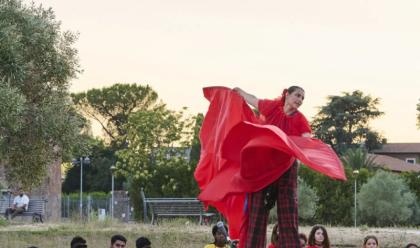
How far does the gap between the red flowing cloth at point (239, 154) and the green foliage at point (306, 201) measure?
69.9ft

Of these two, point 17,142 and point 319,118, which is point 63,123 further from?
point 319,118

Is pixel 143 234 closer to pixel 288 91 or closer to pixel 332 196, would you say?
pixel 288 91

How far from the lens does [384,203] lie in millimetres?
30594

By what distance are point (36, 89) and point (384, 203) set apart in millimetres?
15776

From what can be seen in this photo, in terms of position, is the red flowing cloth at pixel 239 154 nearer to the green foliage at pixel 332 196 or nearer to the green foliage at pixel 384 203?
the green foliage at pixel 384 203

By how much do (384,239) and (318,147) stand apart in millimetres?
10859

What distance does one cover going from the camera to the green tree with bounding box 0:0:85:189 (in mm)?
17203

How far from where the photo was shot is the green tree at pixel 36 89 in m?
17.2

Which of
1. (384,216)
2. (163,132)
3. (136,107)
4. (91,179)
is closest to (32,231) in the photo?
(384,216)

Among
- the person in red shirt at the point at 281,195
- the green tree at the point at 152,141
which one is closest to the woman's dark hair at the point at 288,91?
the person in red shirt at the point at 281,195

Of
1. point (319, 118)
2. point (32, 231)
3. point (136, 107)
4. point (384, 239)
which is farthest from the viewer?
point (136, 107)

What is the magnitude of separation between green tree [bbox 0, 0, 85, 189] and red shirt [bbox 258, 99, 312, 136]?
955 cm

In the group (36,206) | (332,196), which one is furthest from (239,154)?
(332,196)

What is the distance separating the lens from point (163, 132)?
4756 cm
